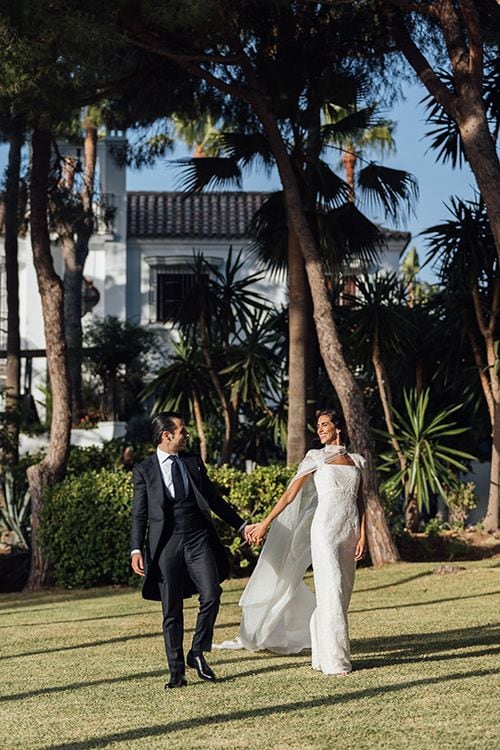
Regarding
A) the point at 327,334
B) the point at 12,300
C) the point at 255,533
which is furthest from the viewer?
the point at 12,300

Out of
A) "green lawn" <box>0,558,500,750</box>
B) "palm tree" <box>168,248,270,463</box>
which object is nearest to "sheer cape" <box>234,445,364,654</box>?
"green lawn" <box>0,558,500,750</box>

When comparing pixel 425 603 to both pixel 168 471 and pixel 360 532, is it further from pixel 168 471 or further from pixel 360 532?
pixel 168 471

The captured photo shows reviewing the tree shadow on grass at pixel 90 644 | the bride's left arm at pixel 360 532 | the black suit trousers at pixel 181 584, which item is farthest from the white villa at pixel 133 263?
the black suit trousers at pixel 181 584

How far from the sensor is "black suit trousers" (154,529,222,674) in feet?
28.5

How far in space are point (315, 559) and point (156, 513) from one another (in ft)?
3.95

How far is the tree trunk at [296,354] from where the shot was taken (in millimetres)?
19625

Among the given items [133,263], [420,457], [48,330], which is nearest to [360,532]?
[48,330]

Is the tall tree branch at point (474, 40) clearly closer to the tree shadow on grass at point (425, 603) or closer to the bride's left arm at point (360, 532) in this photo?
the tree shadow on grass at point (425, 603)

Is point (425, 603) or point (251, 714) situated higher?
point (251, 714)

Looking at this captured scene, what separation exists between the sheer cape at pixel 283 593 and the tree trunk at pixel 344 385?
8.04 m

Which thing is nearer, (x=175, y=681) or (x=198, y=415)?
(x=175, y=681)

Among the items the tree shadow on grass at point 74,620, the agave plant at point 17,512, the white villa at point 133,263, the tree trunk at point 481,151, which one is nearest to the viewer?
the tree shadow on grass at point 74,620

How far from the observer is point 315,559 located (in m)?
9.11

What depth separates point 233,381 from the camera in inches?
872
